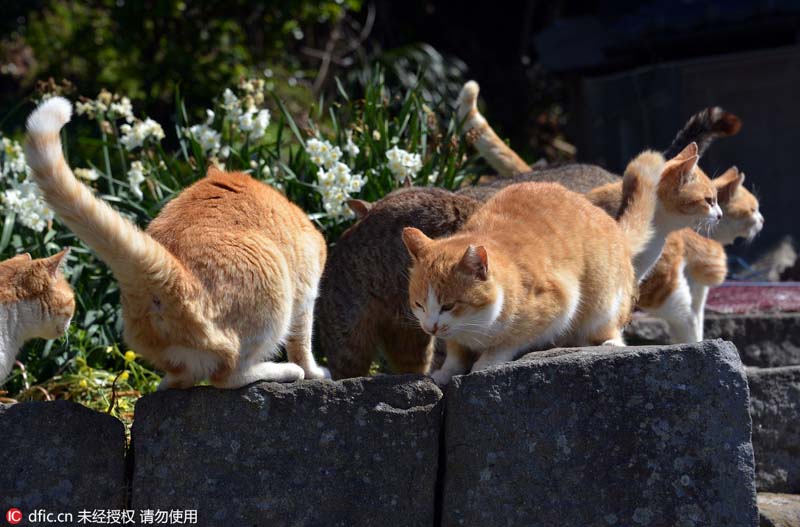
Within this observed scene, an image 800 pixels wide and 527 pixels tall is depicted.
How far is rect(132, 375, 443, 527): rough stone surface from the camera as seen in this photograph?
11.0ft

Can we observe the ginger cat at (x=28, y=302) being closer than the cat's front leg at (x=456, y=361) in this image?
Yes

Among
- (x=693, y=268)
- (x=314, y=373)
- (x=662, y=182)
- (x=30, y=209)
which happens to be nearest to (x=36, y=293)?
(x=314, y=373)

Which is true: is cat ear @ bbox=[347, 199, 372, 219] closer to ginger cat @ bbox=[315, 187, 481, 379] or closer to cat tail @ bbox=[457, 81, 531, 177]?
ginger cat @ bbox=[315, 187, 481, 379]

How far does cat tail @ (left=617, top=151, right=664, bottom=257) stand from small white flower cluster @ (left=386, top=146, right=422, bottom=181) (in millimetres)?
1141

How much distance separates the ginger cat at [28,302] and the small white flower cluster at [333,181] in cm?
161

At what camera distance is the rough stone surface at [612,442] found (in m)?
3.26

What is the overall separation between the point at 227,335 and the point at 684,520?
1.56 m

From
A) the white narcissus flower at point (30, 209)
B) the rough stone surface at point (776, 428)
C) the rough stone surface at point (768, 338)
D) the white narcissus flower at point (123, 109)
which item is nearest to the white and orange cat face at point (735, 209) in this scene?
the rough stone surface at point (768, 338)

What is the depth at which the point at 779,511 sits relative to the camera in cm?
392

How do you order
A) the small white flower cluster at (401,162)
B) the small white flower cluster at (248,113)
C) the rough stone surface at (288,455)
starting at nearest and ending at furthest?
the rough stone surface at (288,455) < the small white flower cluster at (401,162) < the small white flower cluster at (248,113)

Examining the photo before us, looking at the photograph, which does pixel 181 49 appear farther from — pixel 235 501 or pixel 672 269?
pixel 235 501

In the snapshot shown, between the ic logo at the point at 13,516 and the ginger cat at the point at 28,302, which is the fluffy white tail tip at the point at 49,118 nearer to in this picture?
the ginger cat at the point at 28,302

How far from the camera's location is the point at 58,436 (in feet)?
11.0

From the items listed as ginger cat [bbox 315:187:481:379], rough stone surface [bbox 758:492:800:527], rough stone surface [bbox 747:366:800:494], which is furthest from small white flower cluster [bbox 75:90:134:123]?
rough stone surface [bbox 758:492:800:527]
